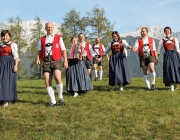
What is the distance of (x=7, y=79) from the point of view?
24.2 feet

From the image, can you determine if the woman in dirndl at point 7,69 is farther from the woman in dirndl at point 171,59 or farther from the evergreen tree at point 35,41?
the evergreen tree at point 35,41

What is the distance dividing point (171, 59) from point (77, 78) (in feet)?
11.0

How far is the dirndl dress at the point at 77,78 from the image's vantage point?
8.95m

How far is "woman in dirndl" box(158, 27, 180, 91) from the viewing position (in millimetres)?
9336

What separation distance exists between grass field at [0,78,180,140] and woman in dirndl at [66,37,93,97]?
122 cm

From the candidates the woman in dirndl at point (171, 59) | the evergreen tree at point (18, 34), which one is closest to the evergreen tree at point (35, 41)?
the evergreen tree at point (18, 34)

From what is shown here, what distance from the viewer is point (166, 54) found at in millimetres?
9492

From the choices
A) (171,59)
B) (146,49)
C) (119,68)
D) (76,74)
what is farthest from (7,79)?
(171,59)

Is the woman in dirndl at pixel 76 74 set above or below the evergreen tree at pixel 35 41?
below

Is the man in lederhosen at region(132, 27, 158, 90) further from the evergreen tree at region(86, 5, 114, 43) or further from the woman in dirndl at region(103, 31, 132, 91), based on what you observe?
the evergreen tree at region(86, 5, 114, 43)

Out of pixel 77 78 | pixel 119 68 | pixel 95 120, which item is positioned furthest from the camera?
pixel 119 68

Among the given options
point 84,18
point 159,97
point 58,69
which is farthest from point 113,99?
point 84,18

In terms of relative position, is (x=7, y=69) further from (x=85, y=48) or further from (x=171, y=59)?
(x=171, y=59)

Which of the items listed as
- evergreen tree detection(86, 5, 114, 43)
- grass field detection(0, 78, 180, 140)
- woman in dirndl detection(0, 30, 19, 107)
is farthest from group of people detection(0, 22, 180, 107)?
evergreen tree detection(86, 5, 114, 43)
